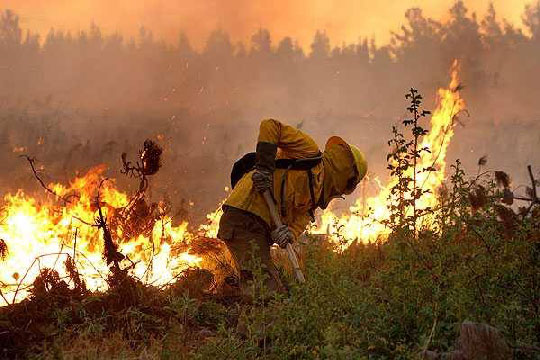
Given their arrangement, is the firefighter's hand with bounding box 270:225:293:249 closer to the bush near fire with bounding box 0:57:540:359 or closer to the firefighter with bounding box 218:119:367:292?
the firefighter with bounding box 218:119:367:292

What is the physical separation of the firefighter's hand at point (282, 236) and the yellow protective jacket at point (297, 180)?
26cm

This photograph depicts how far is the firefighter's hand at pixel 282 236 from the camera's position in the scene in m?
5.29

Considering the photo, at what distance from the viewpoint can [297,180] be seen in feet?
18.5

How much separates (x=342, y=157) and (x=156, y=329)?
2372 millimetres

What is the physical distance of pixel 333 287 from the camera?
13.6ft

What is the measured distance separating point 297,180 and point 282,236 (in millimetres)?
610

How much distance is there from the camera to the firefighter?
17.9 feet

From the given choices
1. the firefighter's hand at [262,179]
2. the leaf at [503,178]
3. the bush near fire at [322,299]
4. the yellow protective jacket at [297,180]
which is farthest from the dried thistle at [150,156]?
the leaf at [503,178]

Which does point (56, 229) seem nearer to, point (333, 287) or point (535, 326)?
point (333, 287)

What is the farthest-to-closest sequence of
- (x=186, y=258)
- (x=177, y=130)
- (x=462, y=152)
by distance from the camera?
(x=462, y=152)
(x=177, y=130)
(x=186, y=258)

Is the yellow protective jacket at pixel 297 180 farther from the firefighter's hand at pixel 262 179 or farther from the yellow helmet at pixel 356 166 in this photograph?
the firefighter's hand at pixel 262 179

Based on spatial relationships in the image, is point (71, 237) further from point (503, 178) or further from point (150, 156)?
point (503, 178)

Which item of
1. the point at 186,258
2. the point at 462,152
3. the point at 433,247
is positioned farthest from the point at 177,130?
the point at 433,247

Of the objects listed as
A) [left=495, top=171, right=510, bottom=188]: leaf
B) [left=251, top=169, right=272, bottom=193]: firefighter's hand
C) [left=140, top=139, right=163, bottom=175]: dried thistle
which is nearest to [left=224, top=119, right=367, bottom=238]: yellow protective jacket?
[left=251, top=169, right=272, bottom=193]: firefighter's hand
